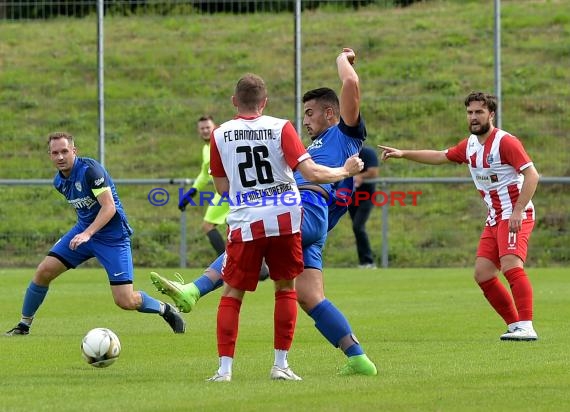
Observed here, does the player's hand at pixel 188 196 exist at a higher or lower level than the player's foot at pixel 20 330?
lower

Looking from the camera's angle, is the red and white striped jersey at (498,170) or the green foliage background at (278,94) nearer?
the red and white striped jersey at (498,170)

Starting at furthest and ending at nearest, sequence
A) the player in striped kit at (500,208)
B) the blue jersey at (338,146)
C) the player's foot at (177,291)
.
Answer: the player in striped kit at (500,208) → the player's foot at (177,291) → the blue jersey at (338,146)

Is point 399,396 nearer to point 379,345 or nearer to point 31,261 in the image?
point 379,345

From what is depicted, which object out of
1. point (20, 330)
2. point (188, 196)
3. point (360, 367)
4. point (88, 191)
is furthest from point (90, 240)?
point (188, 196)

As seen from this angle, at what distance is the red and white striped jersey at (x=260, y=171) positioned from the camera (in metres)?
8.07

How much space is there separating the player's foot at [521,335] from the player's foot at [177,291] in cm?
272

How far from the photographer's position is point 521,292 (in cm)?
1110

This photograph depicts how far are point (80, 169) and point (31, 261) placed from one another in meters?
11.8

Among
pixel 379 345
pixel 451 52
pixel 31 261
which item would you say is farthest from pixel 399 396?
pixel 451 52

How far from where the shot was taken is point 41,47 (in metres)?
28.0

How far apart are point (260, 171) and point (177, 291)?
1.80 metres

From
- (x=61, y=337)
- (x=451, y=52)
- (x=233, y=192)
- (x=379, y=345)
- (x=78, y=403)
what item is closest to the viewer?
(x=78, y=403)

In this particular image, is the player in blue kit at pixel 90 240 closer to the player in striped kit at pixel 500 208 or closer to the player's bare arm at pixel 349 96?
the player in striped kit at pixel 500 208

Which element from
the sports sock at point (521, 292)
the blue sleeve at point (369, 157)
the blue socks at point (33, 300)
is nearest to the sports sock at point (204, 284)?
the blue socks at point (33, 300)
